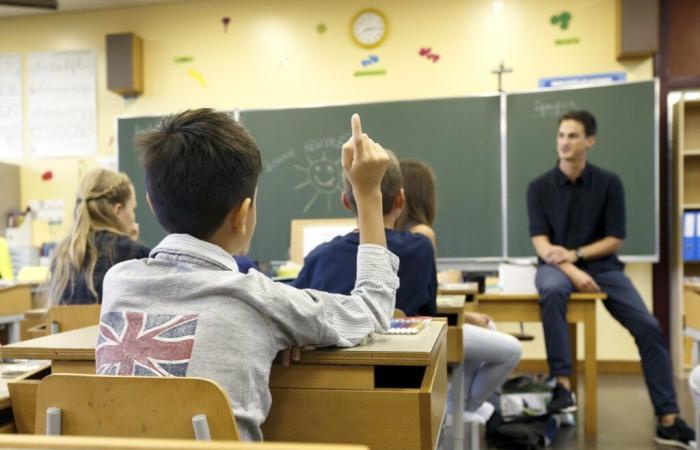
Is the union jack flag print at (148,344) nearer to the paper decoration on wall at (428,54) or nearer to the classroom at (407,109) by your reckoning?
the classroom at (407,109)

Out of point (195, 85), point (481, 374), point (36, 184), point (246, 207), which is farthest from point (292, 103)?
point (246, 207)

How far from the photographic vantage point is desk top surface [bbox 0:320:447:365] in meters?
0.97

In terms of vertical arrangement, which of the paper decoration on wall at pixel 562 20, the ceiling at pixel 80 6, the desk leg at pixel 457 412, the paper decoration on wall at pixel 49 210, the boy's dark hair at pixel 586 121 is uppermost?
the ceiling at pixel 80 6

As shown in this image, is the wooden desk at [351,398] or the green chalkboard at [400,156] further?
the green chalkboard at [400,156]

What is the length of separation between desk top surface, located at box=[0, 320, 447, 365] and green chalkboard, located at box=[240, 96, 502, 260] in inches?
133

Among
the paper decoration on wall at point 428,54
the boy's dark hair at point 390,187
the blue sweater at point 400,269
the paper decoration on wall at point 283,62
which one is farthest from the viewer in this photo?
the paper decoration on wall at point 283,62

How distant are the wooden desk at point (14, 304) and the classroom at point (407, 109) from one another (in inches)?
0.4

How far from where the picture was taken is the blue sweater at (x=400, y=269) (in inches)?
65.4

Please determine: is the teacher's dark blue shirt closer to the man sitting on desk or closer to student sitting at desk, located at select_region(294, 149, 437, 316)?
the man sitting on desk

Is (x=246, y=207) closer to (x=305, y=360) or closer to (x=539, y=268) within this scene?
(x=305, y=360)

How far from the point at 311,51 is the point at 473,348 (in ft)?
10.4

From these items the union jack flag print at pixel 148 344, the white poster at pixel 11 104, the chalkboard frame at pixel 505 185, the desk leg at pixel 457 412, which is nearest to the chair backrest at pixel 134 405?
the union jack flag print at pixel 148 344

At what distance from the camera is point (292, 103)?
4.89m

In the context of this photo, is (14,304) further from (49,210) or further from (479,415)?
(479,415)
